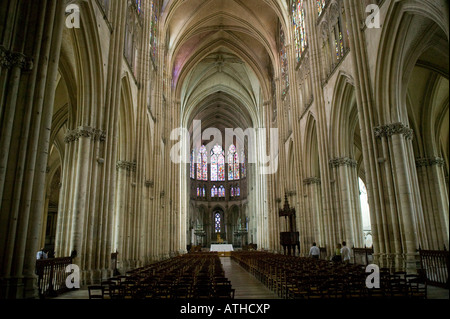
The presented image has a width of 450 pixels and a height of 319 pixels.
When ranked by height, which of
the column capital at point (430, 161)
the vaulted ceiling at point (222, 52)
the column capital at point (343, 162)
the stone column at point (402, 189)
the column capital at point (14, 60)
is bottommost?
the stone column at point (402, 189)

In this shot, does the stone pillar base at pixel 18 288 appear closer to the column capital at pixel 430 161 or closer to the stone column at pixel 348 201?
the stone column at pixel 348 201

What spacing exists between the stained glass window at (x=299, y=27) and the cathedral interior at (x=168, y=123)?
0.48ft

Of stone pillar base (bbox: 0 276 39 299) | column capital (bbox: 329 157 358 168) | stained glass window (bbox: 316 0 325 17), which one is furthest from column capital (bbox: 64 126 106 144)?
stained glass window (bbox: 316 0 325 17)

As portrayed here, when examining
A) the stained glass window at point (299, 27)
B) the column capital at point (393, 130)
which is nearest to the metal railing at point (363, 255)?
the column capital at point (393, 130)

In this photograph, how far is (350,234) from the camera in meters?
16.1

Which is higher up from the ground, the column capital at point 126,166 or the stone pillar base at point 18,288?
the column capital at point 126,166

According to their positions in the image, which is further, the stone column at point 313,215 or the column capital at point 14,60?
the stone column at point 313,215

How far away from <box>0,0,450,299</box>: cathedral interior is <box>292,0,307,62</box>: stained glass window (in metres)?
0.15

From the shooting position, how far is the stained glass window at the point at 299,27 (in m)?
22.2

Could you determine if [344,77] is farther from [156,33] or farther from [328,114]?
[156,33]

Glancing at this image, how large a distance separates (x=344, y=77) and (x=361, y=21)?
10.1 ft

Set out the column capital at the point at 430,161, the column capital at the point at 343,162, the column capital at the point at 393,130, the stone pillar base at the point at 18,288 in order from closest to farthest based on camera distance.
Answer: the stone pillar base at the point at 18,288 < the column capital at the point at 393,130 < the column capital at the point at 343,162 < the column capital at the point at 430,161

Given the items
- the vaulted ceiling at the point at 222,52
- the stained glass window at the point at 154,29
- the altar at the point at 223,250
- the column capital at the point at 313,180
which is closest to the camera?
the column capital at the point at 313,180

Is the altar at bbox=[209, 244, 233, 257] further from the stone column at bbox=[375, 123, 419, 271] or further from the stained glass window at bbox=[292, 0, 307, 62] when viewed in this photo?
the stone column at bbox=[375, 123, 419, 271]
